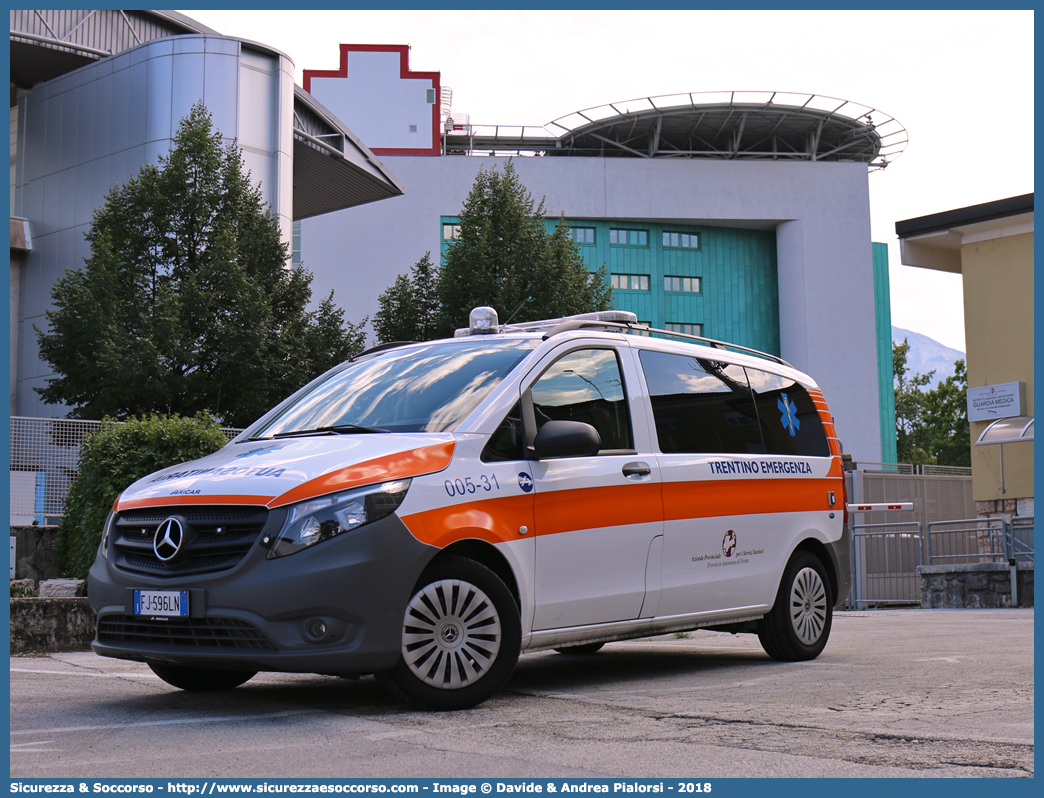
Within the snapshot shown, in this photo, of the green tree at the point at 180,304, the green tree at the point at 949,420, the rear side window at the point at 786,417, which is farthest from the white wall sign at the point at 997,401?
the green tree at the point at 949,420

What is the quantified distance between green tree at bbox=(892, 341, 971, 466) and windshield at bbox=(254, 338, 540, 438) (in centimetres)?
6606

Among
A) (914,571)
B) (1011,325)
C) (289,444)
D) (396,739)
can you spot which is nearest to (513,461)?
→ (289,444)

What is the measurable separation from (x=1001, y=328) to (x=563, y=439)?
2070 cm

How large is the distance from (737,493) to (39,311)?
85.3ft

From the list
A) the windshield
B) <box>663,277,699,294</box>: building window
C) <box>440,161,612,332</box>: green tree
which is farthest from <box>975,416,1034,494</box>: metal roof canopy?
<box>663,277,699,294</box>: building window

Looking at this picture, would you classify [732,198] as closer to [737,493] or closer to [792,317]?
[792,317]

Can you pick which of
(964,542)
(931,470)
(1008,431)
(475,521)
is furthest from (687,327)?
(475,521)

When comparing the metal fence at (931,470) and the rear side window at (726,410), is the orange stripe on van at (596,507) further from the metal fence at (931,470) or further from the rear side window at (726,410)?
the metal fence at (931,470)

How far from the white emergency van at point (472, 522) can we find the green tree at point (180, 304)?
651 inches

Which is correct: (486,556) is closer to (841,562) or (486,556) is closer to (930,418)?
(841,562)

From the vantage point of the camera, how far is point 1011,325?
2361cm

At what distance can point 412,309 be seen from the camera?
31.3m

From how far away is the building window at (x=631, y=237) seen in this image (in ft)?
193

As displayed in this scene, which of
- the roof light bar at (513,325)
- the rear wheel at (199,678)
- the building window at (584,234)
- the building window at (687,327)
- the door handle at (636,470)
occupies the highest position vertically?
the building window at (584,234)
